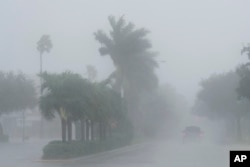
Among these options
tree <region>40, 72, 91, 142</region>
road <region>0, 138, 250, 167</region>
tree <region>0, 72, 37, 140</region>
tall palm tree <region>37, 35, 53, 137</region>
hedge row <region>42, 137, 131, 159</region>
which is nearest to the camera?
road <region>0, 138, 250, 167</region>

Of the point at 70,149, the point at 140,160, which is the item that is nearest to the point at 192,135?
the point at 70,149

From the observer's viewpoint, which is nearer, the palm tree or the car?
the car

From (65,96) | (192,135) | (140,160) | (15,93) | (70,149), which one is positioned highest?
(15,93)

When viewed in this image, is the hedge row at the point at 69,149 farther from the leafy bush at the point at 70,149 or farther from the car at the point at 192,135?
the car at the point at 192,135

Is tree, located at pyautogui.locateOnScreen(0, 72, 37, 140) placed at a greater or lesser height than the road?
greater

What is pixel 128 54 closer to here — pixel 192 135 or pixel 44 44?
pixel 192 135

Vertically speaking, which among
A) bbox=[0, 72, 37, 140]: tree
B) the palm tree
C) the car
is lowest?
the car

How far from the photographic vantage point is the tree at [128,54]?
67250mm

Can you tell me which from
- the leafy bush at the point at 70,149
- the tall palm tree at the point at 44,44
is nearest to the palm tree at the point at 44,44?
the tall palm tree at the point at 44,44

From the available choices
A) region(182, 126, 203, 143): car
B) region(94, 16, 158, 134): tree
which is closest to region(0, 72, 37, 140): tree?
region(94, 16, 158, 134): tree

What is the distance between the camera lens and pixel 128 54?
67812 mm

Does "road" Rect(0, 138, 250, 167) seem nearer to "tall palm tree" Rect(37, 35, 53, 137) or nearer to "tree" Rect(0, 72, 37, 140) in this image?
"tree" Rect(0, 72, 37, 140)

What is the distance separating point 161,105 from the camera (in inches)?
3883

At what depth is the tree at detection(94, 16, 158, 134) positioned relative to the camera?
6725cm
